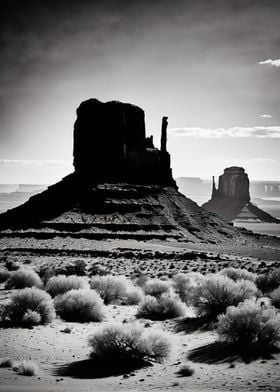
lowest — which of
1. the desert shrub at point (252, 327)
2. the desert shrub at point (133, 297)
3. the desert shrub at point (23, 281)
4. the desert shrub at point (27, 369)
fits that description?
the desert shrub at point (133, 297)

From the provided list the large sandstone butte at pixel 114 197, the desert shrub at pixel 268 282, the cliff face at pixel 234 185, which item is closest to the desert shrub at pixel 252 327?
the desert shrub at pixel 268 282

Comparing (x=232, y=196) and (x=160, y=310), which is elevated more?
(x=232, y=196)

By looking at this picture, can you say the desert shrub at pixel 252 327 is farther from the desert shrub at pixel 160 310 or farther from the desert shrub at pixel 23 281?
the desert shrub at pixel 23 281

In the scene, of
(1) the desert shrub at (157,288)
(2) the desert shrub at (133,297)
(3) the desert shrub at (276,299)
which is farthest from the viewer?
(1) the desert shrub at (157,288)

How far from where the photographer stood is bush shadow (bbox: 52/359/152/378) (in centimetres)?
736

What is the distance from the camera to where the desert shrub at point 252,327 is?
836cm

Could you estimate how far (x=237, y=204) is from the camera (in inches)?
6516

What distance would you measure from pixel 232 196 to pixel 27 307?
163772mm

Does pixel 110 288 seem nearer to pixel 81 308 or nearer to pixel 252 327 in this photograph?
pixel 81 308

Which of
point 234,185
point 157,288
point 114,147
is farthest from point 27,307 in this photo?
point 234,185

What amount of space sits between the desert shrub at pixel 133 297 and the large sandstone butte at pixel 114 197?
3673 cm

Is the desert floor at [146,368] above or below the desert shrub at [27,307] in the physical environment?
below

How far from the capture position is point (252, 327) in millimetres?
8391

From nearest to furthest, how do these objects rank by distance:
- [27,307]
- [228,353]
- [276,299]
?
1. [228,353]
2. [27,307]
3. [276,299]
